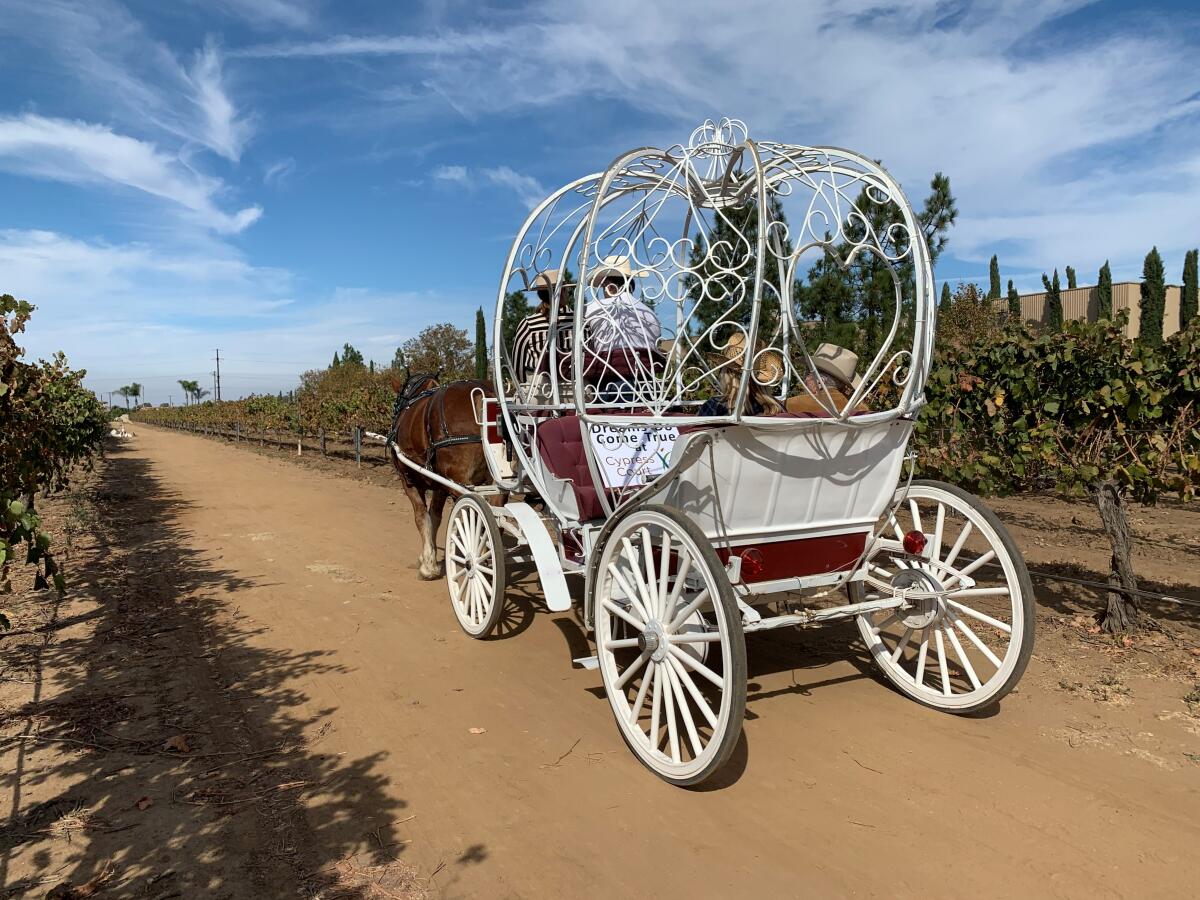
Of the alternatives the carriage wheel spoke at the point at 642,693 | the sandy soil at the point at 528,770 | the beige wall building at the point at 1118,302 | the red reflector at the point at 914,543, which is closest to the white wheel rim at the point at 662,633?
the carriage wheel spoke at the point at 642,693

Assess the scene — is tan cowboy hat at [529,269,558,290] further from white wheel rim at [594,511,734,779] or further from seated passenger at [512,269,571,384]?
white wheel rim at [594,511,734,779]

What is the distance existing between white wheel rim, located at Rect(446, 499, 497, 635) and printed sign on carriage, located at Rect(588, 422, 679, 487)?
1.24 m

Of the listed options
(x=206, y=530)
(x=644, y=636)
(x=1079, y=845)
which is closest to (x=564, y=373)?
(x=644, y=636)

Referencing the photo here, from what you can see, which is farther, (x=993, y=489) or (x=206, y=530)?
(x=206, y=530)

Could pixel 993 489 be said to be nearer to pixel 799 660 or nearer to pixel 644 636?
pixel 799 660

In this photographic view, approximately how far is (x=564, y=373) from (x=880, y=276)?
367 cm

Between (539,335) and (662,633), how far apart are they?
9.25 feet

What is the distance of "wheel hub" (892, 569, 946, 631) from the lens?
11.9 ft

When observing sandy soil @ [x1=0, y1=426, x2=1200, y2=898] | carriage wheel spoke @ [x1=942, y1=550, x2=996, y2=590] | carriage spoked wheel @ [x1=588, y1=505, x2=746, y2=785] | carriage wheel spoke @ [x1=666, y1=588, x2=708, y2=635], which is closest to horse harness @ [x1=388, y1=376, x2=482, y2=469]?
sandy soil @ [x1=0, y1=426, x2=1200, y2=898]

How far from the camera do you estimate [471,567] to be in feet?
16.8

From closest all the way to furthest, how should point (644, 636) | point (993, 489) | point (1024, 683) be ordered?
point (644, 636)
point (1024, 683)
point (993, 489)

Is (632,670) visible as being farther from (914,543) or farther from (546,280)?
(546,280)

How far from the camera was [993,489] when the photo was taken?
5.11 meters

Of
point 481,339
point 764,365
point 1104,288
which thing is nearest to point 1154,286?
point 1104,288
